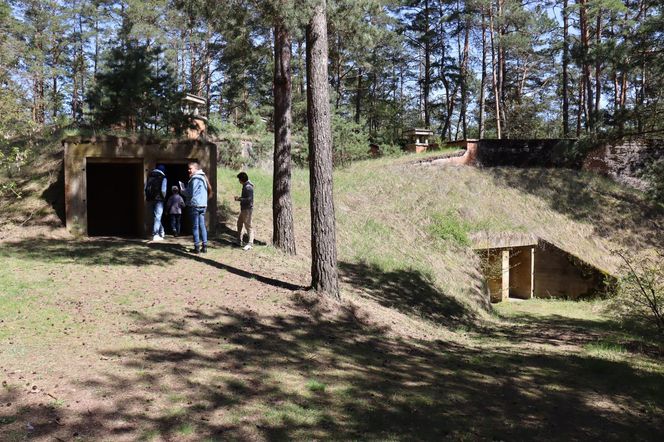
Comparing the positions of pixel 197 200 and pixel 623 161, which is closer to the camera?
pixel 197 200

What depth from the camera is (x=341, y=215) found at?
15109 mm

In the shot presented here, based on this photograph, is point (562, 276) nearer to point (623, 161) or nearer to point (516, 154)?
point (516, 154)

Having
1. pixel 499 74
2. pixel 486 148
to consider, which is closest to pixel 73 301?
pixel 486 148

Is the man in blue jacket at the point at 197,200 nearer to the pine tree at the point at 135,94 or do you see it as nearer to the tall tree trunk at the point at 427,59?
the pine tree at the point at 135,94

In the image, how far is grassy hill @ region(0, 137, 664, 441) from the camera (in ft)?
14.7

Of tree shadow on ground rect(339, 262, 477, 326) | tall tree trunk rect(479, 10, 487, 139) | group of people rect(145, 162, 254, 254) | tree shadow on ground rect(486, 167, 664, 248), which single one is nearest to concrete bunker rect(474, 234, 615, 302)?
tree shadow on ground rect(486, 167, 664, 248)

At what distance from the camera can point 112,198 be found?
46.8 feet

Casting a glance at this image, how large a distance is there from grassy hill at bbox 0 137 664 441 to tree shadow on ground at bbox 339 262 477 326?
57mm

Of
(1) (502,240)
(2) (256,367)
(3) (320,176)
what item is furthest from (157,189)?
(1) (502,240)

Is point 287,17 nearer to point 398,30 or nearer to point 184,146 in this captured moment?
point 184,146

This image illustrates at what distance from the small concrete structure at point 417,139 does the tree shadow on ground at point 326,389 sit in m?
18.3

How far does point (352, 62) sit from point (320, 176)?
24847 mm

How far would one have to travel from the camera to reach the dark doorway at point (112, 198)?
1409 cm

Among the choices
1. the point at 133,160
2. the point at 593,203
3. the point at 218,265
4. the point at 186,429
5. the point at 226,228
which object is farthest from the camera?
the point at 593,203
